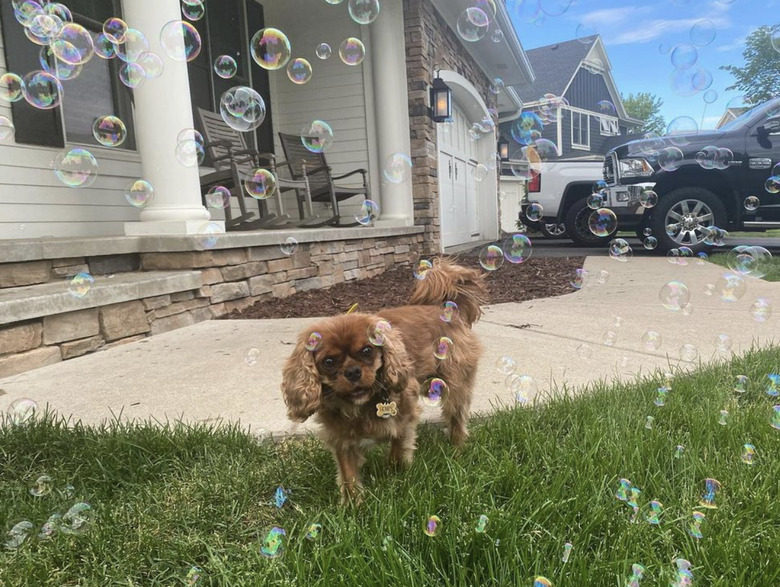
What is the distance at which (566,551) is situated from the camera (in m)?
1.46

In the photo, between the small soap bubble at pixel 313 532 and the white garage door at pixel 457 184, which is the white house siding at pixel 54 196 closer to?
the small soap bubble at pixel 313 532

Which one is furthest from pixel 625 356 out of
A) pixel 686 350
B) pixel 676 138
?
pixel 676 138

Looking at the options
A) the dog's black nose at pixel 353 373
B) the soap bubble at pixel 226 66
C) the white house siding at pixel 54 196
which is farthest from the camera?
the soap bubble at pixel 226 66

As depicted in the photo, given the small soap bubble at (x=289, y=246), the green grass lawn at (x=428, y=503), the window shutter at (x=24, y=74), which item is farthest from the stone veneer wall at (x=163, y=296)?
the window shutter at (x=24, y=74)

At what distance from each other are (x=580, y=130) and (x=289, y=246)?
28.1 meters

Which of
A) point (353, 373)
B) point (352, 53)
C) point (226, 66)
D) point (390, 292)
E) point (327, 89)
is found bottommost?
point (390, 292)

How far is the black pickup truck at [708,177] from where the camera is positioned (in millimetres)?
7906

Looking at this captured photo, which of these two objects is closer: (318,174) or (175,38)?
(175,38)

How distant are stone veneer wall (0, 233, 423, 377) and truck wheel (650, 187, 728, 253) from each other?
501cm

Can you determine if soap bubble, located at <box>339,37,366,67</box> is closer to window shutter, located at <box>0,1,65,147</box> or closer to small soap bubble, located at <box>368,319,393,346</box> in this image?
window shutter, located at <box>0,1,65,147</box>

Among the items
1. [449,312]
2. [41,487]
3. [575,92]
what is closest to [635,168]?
[449,312]

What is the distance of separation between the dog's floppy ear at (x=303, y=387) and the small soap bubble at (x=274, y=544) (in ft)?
1.33

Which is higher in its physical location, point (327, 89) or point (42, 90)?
point (327, 89)

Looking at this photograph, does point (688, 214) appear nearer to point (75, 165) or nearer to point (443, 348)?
point (443, 348)
